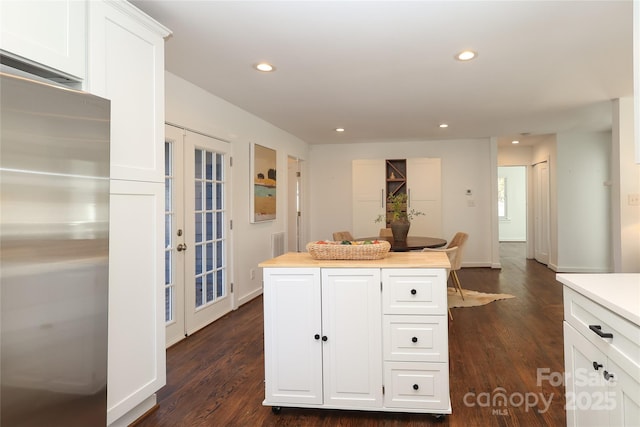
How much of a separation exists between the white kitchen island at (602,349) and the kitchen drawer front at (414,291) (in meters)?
0.58

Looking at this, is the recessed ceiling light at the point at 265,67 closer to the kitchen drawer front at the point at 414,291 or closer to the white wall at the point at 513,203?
the kitchen drawer front at the point at 414,291

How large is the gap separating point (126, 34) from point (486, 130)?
557 cm

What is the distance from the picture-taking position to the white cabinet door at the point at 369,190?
6.93m

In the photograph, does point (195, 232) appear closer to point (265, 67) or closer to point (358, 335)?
point (265, 67)

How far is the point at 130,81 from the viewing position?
2.03 m

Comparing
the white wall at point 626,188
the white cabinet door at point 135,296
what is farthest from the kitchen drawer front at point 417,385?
the white wall at point 626,188

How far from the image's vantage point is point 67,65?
5.48ft

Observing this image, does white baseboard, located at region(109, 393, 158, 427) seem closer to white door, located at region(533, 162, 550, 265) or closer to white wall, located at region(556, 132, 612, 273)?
white wall, located at region(556, 132, 612, 273)

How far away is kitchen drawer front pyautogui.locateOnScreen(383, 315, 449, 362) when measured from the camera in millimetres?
2061

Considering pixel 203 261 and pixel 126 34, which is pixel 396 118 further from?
pixel 126 34

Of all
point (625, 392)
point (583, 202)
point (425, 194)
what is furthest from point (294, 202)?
point (625, 392)

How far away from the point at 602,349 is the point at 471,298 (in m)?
3.62

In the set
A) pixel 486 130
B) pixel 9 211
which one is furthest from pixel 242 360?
pixel 486 130

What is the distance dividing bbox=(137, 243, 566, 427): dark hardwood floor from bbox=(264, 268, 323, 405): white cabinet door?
0.53 feet
